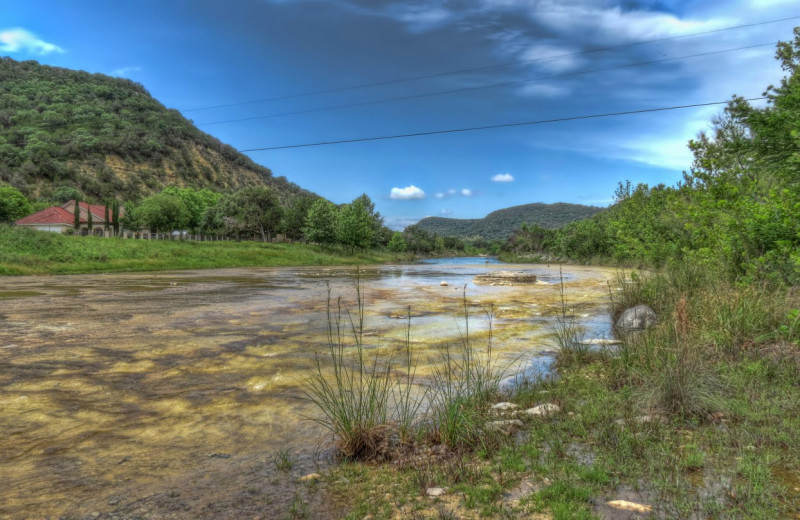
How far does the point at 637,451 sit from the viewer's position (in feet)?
10.5

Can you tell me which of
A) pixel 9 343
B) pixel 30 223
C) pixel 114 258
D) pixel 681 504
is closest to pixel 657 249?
pixel 681 504

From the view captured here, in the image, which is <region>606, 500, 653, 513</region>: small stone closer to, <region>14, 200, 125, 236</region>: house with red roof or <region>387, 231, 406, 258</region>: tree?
<region>14, 200, 125, 236</region>: house with red roof

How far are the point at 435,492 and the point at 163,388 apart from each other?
4.40 meters

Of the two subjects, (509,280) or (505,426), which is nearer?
(505,426)

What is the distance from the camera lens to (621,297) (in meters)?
10.8

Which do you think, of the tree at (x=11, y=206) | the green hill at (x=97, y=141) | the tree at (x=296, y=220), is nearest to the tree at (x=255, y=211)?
the tree at (x=296, y=220)

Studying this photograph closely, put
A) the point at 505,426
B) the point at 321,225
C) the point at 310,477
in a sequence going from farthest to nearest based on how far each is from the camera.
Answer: the point at 321,225
the point at 505,426
the point at 310,477

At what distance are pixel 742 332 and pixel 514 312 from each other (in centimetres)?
748

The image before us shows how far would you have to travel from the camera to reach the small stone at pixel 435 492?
2788 mm

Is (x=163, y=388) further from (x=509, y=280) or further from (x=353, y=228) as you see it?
(x=353, y=228)

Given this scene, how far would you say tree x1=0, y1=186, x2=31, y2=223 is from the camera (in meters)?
48.5

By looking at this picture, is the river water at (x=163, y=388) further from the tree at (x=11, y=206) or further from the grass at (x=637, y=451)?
the tree at (x=11, y=206)

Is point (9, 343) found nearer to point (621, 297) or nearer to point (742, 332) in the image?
point (742, 332)

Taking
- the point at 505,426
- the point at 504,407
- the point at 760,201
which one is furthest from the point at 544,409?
the point at 760,201
